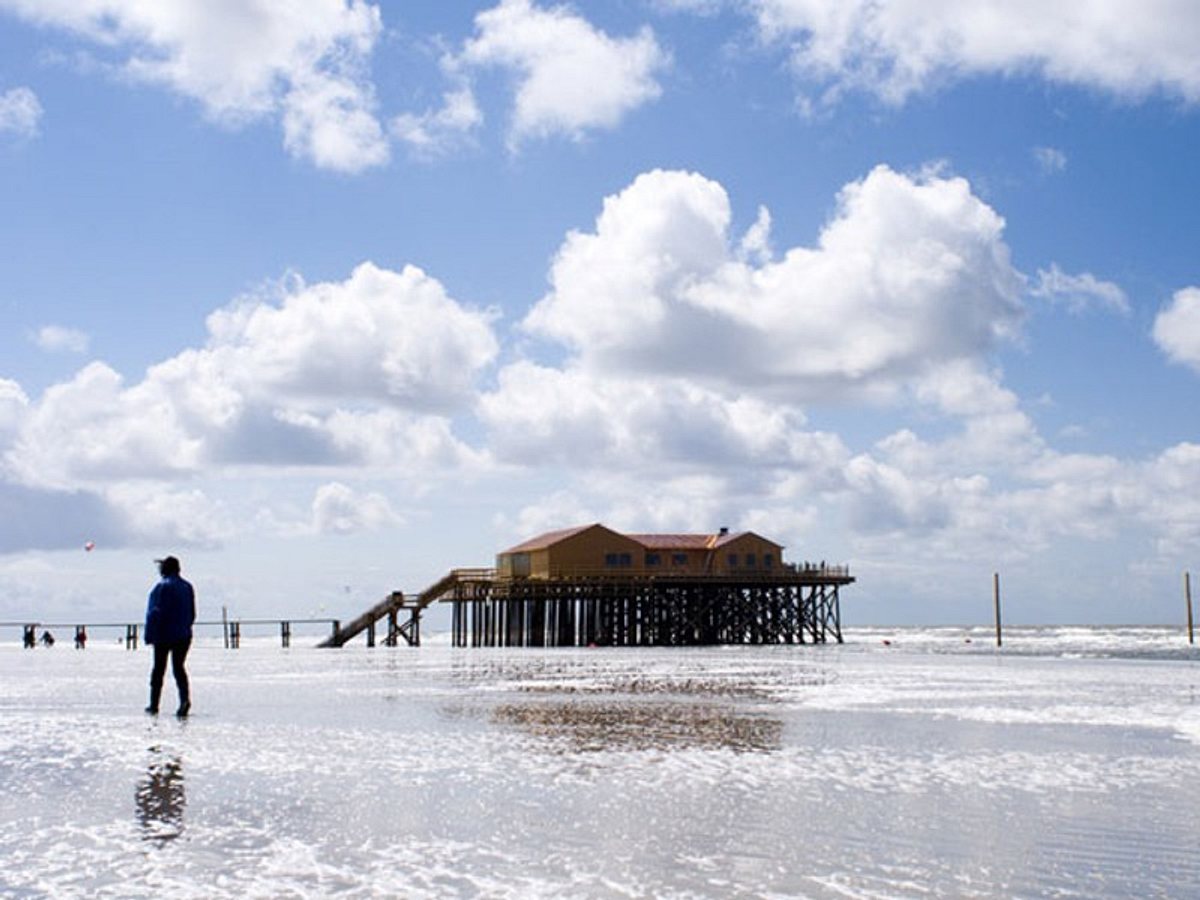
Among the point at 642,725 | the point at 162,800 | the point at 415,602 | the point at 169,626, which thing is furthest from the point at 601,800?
the point at 415,602

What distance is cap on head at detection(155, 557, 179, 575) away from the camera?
14.4 metres

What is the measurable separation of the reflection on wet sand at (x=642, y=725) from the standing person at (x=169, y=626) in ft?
12.5

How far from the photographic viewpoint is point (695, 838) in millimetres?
6480

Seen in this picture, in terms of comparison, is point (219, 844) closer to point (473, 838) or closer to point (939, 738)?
point (473, 838)

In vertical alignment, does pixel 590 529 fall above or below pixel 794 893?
above

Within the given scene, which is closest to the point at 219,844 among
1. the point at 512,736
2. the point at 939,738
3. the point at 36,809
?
the point at 36,809

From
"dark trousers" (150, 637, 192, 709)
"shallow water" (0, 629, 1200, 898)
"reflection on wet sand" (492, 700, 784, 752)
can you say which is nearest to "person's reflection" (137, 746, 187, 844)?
"shallow water" (0, 629, 1200, 898)

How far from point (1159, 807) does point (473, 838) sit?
4.41 m

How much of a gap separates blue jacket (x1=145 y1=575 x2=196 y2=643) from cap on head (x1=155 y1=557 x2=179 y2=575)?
12cm

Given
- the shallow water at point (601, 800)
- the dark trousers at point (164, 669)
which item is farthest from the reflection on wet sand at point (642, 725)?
the dark trousers at point (164, 669)

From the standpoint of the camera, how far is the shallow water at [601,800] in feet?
18.4

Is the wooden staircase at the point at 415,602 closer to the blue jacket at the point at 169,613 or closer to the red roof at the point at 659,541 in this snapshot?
the red roof at the point at 659,541

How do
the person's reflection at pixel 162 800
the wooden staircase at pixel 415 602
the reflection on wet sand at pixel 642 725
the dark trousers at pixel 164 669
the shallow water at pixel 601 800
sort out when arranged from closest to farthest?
the shallow water at pixel 601 800
the person's reflection at pixel 162 800
the reflection on wet sand at pixel 642 725
the dark trousers at pixel 164 669
the wooden staircase at pixel 415 602

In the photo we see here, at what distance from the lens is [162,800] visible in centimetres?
771
